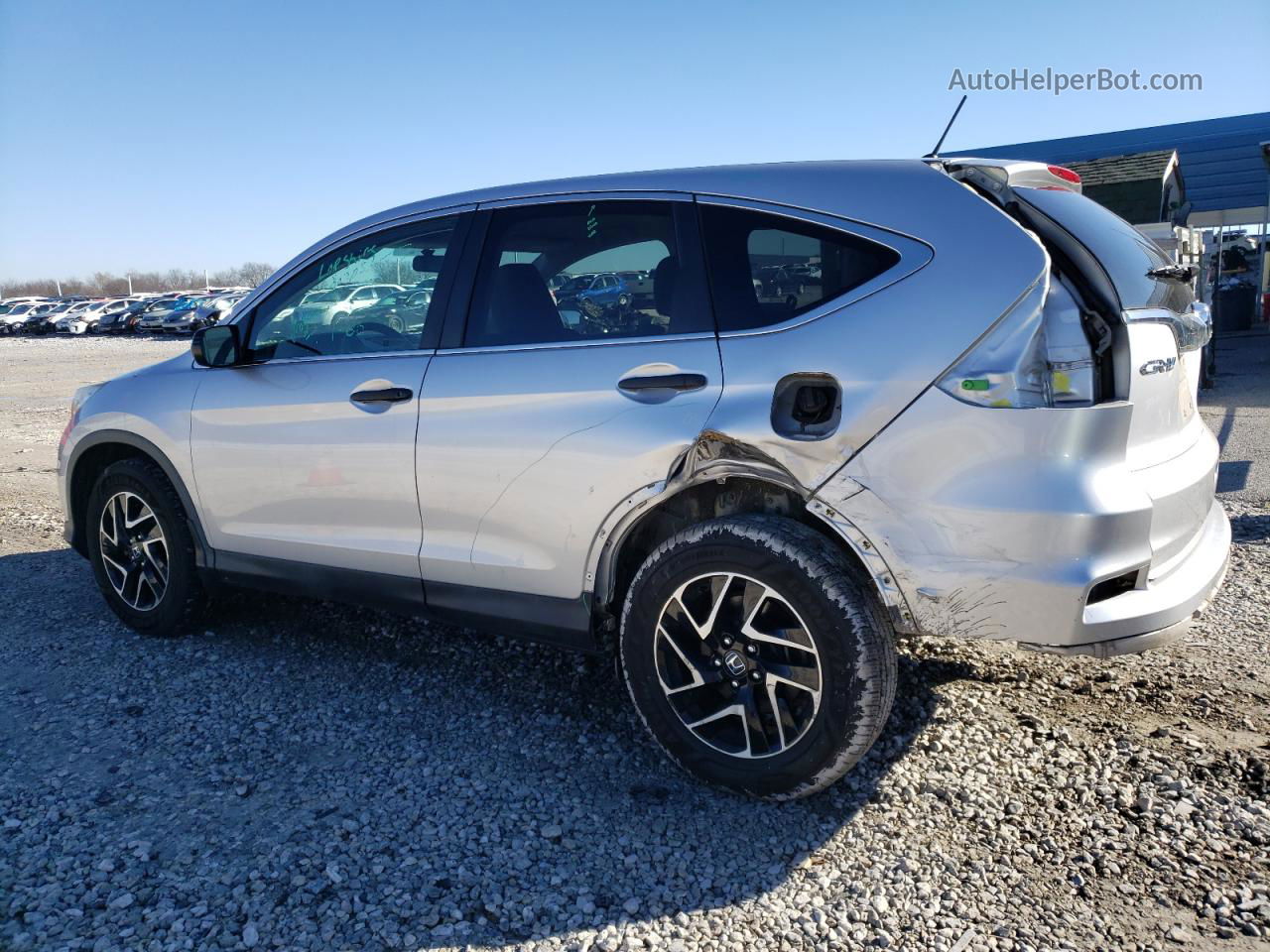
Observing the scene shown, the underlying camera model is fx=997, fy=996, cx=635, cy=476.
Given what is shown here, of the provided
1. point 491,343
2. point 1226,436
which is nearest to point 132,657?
point 491,343

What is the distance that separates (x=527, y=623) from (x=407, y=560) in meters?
0.56

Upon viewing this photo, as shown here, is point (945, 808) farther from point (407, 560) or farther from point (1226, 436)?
point (1226, 436)

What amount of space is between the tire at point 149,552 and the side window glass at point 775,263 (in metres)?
2.73

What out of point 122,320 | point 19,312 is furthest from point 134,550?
point 19,312

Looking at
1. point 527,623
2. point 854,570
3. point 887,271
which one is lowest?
point 527,623

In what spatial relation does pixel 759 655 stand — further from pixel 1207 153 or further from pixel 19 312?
pixel 19 312

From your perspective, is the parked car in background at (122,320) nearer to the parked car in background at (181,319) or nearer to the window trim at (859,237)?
the parked car in background at (181,319)

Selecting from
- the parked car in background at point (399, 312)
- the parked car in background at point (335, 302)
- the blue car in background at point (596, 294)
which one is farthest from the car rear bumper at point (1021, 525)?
the parked car in background at point (335, 302)

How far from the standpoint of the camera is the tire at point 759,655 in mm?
2848

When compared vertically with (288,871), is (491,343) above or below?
above

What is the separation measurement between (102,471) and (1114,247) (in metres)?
4.40

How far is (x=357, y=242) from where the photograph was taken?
4.04 meters

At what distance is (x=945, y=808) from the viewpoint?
3000mm

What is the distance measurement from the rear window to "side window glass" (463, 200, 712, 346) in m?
1.08
